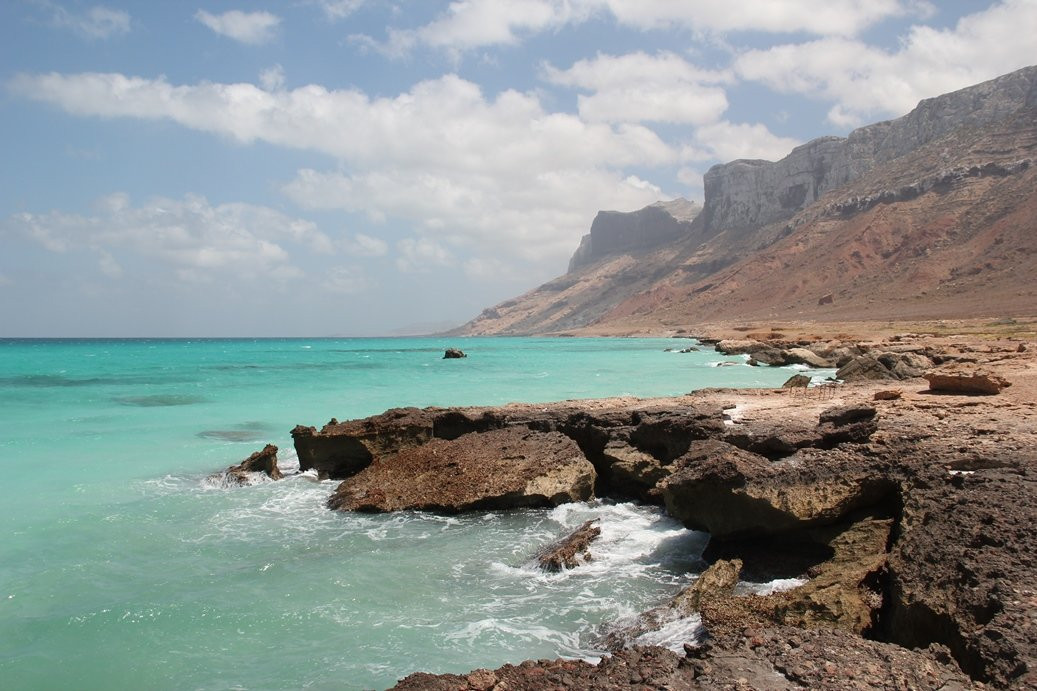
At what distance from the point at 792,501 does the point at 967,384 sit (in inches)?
260

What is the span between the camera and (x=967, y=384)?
1214 cm

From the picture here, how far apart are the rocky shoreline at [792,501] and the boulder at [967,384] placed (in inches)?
3.1

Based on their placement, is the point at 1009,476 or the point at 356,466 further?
the point at 356,466

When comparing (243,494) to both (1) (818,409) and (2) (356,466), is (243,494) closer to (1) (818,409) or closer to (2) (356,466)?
(2) (356,466)

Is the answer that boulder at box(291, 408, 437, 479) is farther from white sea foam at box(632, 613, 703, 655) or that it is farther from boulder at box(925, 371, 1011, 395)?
boulder at box(925, 371, 1011, 395)

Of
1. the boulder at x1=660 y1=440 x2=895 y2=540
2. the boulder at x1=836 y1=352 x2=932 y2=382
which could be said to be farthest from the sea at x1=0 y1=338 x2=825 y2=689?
the boulder at x1=836 y1=352 x2=932 y2=382

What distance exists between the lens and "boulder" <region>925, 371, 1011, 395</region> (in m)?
11.8

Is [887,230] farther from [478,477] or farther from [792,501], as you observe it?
[792,501]

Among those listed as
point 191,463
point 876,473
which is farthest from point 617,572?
point 191,463

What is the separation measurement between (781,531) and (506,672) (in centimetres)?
431

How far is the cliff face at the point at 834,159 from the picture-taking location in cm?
11494

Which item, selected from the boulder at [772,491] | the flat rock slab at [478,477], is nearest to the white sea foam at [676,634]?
the boulder at [772,491]

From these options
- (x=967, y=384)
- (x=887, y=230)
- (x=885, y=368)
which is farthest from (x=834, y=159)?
(x=967, y=384)

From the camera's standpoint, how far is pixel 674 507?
9062 mm
